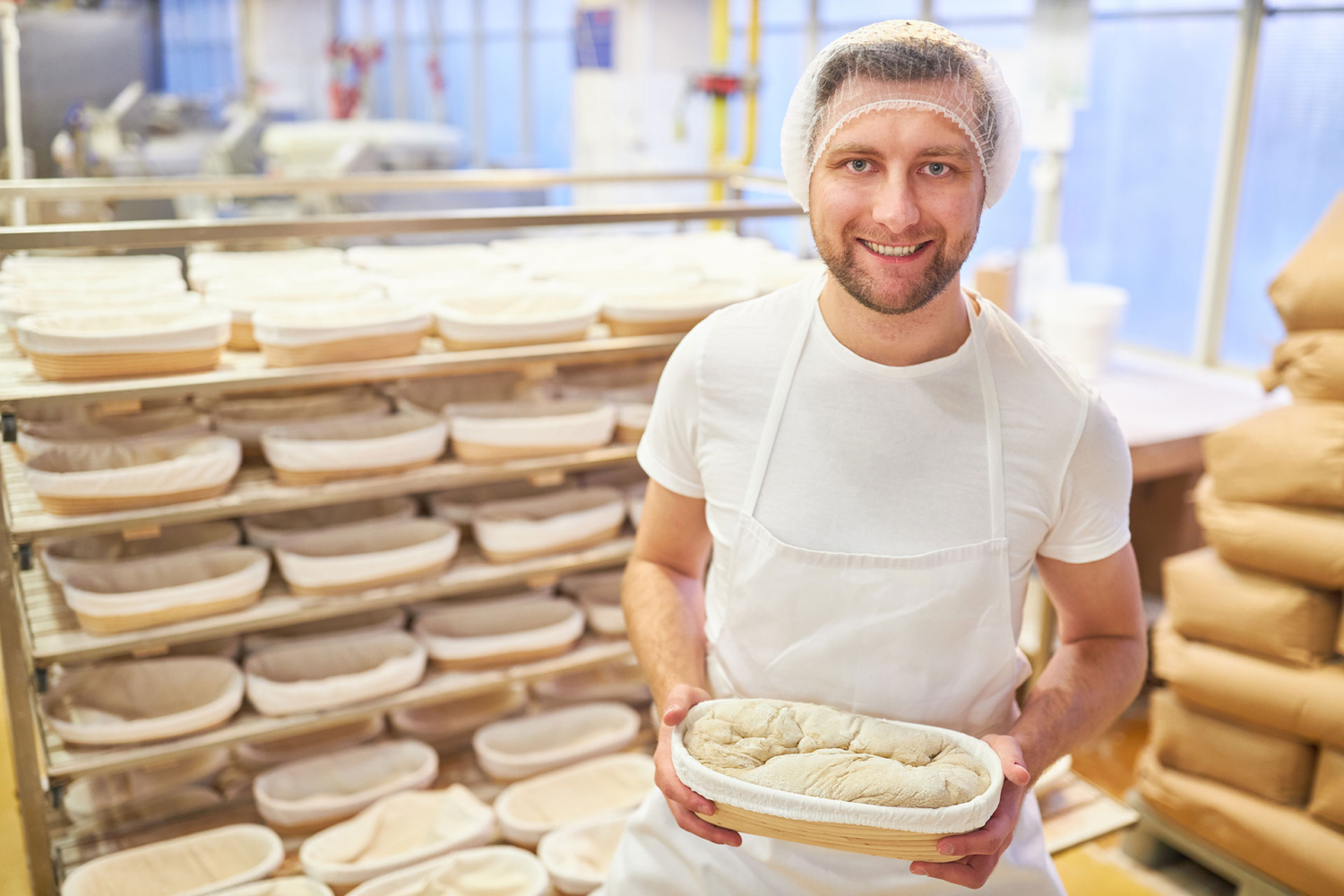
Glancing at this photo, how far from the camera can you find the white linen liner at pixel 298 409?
2.84 m

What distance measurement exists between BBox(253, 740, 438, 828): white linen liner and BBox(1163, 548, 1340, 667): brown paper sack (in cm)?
186

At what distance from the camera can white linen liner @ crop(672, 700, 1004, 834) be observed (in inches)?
47.4

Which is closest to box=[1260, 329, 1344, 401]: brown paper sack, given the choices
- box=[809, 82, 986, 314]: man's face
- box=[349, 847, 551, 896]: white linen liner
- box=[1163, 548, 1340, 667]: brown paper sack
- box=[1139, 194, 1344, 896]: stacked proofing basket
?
box=[1139, 194, 1344, 896]: stacked proofing basket

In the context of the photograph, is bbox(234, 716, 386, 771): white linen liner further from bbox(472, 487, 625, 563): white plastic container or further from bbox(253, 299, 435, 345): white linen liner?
bbox(253, 299, 435, 345): white linen liner

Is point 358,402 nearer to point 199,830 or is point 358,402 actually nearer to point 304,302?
point 304,302

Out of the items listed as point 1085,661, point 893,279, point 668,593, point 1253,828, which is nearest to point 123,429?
point 668,593

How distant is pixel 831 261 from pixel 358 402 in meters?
1.91

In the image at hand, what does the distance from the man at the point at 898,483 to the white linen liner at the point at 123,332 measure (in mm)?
1313

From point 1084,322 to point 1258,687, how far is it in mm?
1643

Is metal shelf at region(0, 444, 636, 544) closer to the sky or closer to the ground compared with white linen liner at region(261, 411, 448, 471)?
closer to the ground

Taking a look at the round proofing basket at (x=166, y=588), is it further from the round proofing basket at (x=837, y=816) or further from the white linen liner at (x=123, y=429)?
the round proofing basket at (x=837, y=816)

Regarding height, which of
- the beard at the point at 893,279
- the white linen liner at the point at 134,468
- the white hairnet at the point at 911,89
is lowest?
the white linen liner at the point at 134,468

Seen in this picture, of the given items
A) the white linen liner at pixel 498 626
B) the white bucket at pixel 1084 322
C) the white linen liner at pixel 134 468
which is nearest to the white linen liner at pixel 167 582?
the white linen liner at pixel 134 468

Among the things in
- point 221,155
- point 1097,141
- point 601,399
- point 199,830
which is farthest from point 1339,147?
point 221,155
